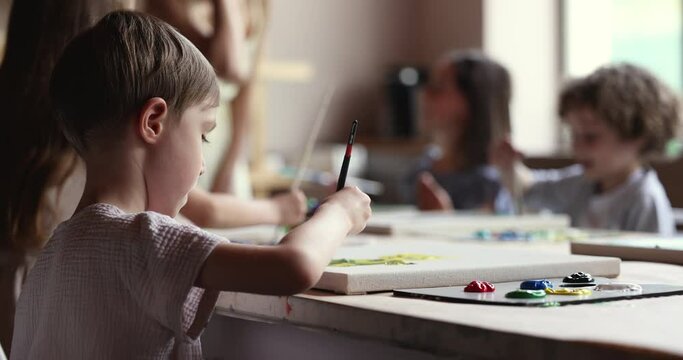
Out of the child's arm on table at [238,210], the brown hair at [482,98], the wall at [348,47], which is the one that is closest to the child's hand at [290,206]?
the child's arm on table at [238,210]

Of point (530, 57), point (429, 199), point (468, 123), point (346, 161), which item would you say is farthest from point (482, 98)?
point (346, 161)

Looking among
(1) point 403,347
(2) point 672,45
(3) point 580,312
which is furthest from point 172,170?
(2) point 672,45

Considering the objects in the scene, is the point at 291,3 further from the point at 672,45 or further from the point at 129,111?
the point at 129,111

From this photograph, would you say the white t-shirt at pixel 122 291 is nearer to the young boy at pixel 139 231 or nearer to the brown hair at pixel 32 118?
the young boy at pixel 139 231

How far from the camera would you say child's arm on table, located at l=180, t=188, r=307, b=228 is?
67.9 inches

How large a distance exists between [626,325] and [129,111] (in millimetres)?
495

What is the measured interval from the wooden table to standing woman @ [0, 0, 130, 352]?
1.31ft

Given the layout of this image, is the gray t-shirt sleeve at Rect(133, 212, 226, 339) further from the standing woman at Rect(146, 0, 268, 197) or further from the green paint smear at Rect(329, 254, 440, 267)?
the standing woman at Rect(146, 0, 268, 197)

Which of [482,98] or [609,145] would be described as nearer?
[609,145]

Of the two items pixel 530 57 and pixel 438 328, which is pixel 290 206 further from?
pixel 530 57

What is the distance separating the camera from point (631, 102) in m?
2.58

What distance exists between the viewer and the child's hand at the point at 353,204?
1036 millimetres

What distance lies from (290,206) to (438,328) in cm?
91

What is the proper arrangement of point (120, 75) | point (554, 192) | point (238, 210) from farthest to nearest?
point (554, 192) → point (238, 210) → point (120, 75)
